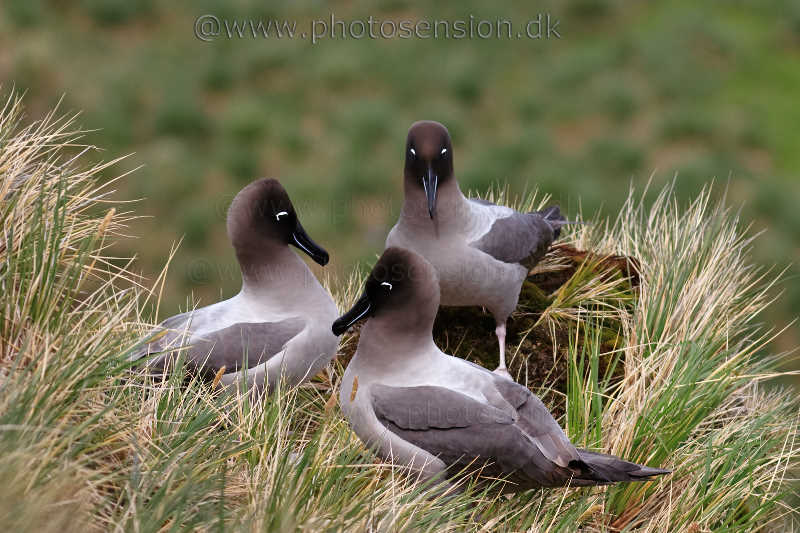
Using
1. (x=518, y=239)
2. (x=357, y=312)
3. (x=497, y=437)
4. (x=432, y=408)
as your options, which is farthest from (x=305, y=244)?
(x=497, y=437)

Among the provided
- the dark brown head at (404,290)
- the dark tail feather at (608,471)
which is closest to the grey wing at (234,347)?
the dark brown head at (404,290)

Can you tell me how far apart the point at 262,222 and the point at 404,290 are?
0.98 meters

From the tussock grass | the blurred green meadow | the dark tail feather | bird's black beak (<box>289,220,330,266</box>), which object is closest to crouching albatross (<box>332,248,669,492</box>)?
the dark tail feather

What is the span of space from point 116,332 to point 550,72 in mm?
8996

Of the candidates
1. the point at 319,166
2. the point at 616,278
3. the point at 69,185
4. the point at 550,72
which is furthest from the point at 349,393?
the point at 550,72

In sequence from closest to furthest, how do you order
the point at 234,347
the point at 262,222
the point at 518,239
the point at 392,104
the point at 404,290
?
the point at 404,290, the point at 234,347, the point at 262,222, the point at 518,239, the point at 392,104

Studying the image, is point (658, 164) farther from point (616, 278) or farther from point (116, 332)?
point (116, 332)

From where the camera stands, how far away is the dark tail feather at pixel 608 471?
4188 millimetres

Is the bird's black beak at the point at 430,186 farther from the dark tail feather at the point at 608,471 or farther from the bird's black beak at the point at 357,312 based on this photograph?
the dark tail feather at the point at 608,471

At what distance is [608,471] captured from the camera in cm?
422

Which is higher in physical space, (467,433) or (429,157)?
(429,157)

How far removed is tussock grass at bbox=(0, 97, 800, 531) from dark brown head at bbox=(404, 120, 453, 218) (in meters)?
1.25

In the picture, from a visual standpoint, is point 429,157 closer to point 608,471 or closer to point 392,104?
point 608,471

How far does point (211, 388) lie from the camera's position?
465 cm
